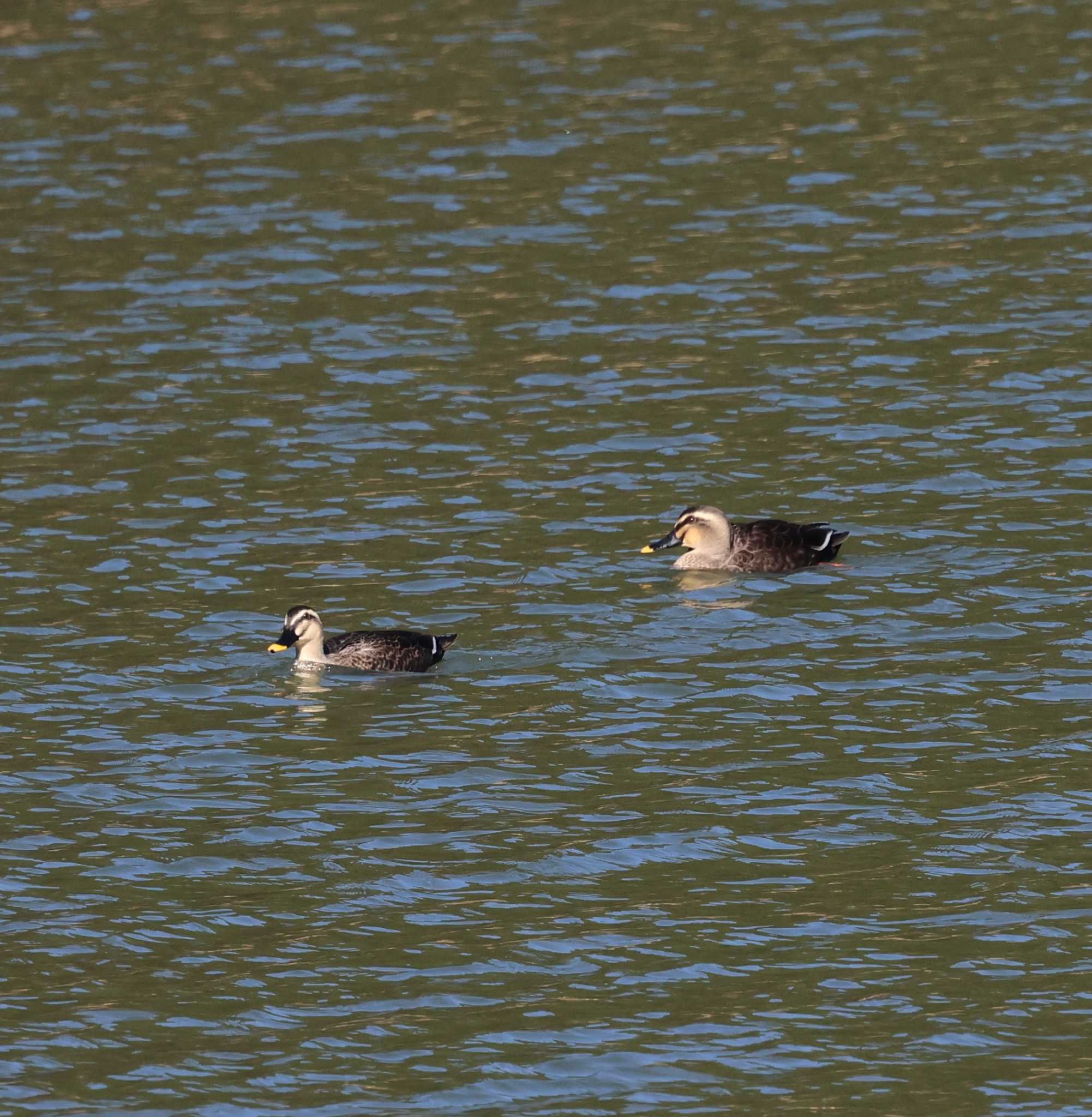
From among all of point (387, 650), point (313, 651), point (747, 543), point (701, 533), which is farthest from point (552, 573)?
→ point (313, 651)

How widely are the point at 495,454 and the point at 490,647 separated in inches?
209

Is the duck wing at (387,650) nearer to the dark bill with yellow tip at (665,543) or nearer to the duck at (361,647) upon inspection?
the duck at (361,647)

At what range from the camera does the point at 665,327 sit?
27.8 m

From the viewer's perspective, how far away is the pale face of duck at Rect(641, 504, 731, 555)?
20781mm

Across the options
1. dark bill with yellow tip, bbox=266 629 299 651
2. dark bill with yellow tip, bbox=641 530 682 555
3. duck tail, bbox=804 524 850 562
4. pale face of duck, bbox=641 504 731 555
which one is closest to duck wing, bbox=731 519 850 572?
duck tail, bbox=804 524 850 562

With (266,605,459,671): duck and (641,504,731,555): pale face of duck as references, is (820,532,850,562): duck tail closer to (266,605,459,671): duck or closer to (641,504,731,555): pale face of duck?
(641,504,731,555): pale face of duck

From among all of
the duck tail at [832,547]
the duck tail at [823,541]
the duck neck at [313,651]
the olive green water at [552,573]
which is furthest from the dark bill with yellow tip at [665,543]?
the duck neck at [313,651]

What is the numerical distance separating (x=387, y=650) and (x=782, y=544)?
4.15 metres

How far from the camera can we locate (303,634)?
1880 cm

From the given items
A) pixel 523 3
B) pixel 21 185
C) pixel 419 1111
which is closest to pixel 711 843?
pixel 419 1111

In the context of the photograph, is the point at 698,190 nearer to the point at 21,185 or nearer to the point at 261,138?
the point at 261,138

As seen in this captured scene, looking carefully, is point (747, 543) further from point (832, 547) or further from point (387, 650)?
point (387, 650)

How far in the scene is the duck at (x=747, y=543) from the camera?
2056 cm

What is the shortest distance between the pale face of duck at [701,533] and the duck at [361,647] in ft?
9.23
